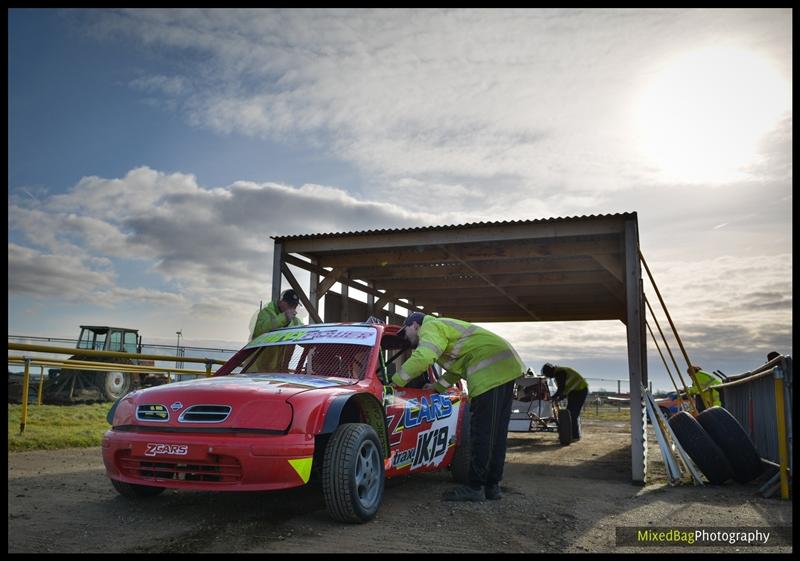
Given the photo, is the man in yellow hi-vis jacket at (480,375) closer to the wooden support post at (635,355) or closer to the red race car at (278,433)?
the red race car at (278,433)

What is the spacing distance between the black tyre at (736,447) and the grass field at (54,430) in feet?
27.1

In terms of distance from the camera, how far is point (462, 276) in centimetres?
1383

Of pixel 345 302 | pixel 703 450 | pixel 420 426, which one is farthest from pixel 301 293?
pixel 703 450

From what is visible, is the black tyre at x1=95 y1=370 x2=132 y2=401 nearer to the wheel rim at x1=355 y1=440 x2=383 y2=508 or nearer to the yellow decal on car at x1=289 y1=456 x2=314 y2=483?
the wheel rim at x1=355 y1=440 x2=383 y2=508

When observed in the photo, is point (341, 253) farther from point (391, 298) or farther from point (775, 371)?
point (775, 371)

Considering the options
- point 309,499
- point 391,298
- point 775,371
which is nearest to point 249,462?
point 309,499

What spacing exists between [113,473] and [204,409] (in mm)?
913

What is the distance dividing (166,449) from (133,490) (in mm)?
1082

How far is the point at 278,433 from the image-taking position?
14.2ft

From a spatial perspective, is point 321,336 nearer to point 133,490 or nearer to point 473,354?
point 473,354

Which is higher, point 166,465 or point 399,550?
point 166,465

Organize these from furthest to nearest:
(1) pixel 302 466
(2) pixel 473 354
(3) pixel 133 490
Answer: (2) pixel 473 354
(3) pixel 133 490
(1) pixel 302 466

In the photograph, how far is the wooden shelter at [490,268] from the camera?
8.98 meters

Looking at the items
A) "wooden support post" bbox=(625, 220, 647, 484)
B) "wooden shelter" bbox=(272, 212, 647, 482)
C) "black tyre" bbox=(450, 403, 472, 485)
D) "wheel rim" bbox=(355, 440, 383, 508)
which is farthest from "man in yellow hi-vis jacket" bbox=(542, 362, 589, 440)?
"wheel rim" bbox=(355, 440, 383, 508)
